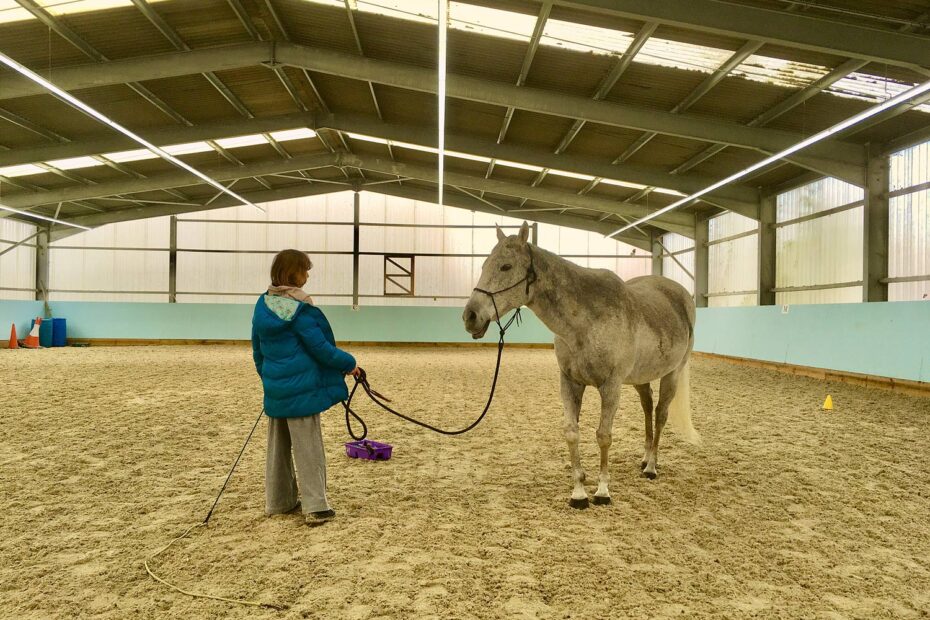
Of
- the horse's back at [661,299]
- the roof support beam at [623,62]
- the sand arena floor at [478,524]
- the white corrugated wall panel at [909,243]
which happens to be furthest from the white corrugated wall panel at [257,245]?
the horse's back at [661,299]

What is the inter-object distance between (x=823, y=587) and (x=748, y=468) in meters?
2.12

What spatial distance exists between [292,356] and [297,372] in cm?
9

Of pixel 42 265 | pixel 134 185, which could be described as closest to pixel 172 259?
pixel 134 185

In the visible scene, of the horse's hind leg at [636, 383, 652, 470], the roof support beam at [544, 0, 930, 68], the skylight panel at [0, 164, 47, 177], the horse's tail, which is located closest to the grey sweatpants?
the horse's hind leg at [636, 383, 652, 470]

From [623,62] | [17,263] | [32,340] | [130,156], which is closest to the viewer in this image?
[623,62]

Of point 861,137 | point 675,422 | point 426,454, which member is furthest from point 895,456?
point 861,137

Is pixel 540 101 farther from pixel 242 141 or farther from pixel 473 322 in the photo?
pixel 242 141

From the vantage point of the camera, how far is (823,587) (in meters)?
2.37

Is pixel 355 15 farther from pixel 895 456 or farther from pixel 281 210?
pixel 281 210

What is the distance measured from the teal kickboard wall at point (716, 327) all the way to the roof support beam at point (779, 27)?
4072 mm

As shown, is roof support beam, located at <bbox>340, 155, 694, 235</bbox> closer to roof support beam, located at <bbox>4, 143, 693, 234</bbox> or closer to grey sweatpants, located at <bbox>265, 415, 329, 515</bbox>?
roof support beam, located at <bbox>4, 143, 693, 234</bbox>

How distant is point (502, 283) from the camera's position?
131 inches

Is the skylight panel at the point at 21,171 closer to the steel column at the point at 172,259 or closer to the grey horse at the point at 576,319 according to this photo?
the steel column at the point at 172,259

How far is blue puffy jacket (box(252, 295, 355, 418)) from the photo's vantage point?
294 cm
